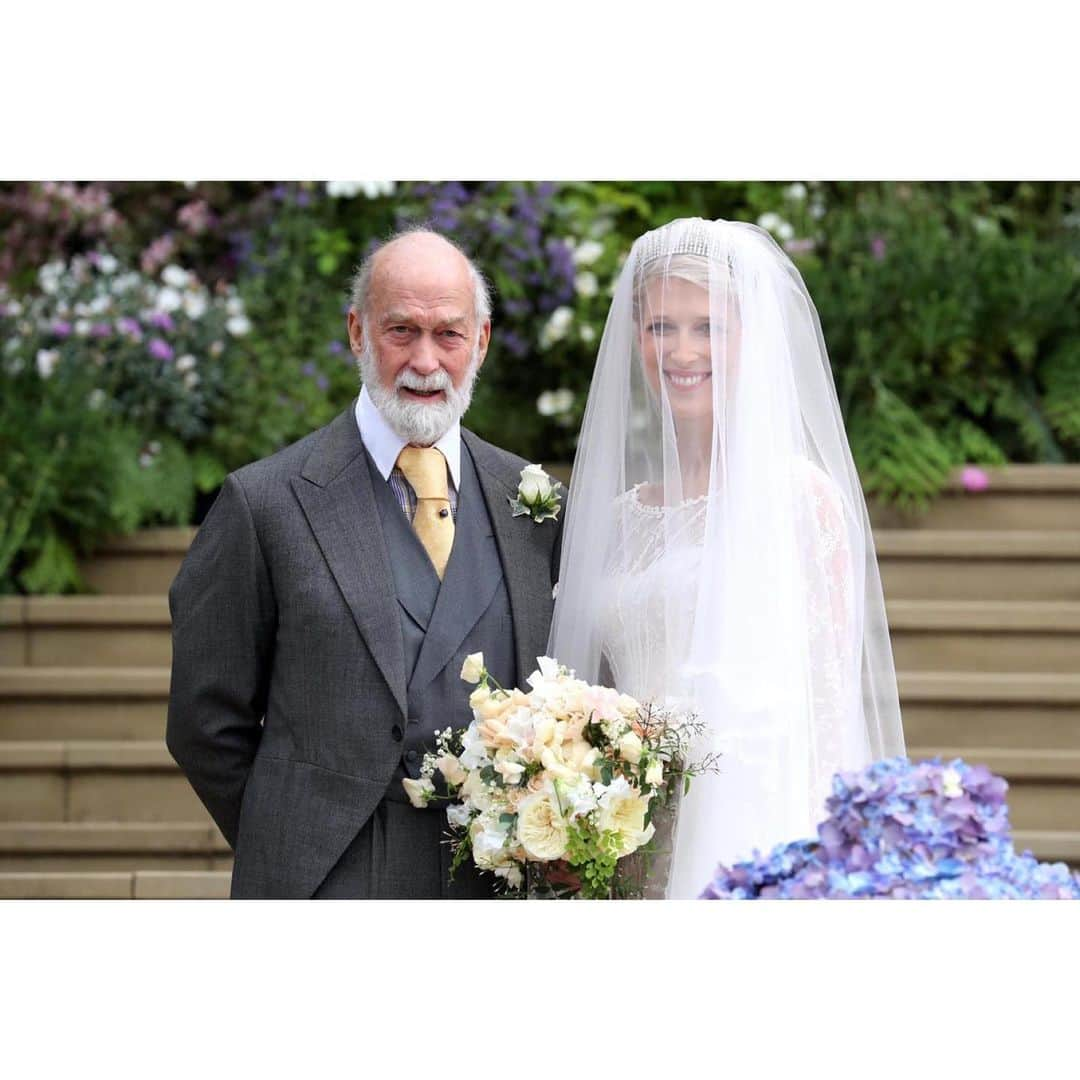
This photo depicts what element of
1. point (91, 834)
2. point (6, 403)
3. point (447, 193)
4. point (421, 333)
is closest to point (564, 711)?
point (421, 333)

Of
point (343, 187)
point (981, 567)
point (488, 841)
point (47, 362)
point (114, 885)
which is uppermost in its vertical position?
point (343, 187)

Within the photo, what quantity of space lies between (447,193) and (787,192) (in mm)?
1572

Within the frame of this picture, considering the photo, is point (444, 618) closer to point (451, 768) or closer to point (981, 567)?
point (451, 768)

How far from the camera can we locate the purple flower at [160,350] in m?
6.75

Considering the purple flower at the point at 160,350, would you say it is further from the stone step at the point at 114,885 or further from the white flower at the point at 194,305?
the stone step at the point at 114,885

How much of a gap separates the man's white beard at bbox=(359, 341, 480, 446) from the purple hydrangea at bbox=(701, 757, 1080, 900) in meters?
1.45

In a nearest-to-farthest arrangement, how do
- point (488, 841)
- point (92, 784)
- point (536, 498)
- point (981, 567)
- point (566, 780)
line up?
1. point (566, 780)
2. point (488, 841)
3. point (536, 498)
4. point (92, 784)
5. point (981, 567)

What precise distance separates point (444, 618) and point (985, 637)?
132 inches

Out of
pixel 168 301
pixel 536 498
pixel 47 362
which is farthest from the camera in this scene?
pixel 168 301

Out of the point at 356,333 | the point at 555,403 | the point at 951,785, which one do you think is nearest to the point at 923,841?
the point at 951,785

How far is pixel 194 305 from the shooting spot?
7.05 metres

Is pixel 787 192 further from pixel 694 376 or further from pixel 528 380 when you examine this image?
pixel 694 376

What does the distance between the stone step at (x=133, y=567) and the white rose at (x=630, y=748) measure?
394cm

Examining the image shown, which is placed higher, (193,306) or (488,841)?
(193,306)
